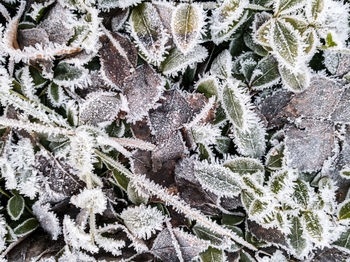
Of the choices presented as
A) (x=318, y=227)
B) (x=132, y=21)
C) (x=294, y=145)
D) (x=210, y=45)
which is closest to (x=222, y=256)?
(x=318, y=227)

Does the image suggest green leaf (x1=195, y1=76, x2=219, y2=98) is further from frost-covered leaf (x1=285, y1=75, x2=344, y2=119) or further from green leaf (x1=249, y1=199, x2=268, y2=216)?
green leaf (x1=249, y1=199, x2=268, y2=216)

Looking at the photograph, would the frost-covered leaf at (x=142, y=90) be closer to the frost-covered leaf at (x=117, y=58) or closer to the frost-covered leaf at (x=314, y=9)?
the frost-covered leaf at (x=117, y=58)

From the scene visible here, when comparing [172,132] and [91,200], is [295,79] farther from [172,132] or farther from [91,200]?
[91,200]

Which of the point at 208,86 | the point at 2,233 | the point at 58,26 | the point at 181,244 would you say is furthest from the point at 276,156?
the point at 2,233

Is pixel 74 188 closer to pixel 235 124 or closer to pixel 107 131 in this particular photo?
pixel 107 131

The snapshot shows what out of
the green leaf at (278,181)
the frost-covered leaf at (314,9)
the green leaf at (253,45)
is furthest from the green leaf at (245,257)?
the frost-covered leaf at (314,9)
